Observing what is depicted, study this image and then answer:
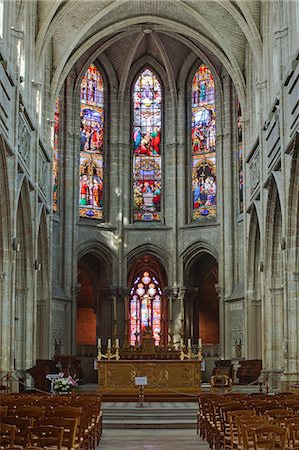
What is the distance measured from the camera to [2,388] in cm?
2383

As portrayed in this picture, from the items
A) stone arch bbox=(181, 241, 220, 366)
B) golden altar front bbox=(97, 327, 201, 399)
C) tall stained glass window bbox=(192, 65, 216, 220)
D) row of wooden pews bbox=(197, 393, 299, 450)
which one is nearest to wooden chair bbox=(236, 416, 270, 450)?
row of wooden pews bbox=(197, 393, 299, 450)

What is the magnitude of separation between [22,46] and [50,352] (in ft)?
44.4

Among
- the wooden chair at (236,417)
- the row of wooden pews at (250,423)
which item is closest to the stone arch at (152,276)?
the row of wooden pews at (250,423)

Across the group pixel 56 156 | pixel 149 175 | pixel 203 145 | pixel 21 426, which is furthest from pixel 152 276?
pixel 21 426

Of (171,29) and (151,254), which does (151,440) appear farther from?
(171,29)

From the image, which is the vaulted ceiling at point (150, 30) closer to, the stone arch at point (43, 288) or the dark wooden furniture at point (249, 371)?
the stone arch at point (43, 288)

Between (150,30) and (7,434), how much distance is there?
3254cm

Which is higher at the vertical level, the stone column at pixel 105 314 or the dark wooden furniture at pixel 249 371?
the stone column at pixel 105 314

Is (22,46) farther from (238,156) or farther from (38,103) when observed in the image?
(238,156)

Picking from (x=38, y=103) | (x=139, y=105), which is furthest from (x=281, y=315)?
(x=139, y=105)

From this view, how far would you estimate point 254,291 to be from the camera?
35.9 meters

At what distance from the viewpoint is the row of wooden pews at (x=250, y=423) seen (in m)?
10.4

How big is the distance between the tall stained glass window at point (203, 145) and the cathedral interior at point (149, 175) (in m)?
0.07

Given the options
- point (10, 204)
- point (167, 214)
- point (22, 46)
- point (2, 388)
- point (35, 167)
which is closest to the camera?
point (2, 388)
